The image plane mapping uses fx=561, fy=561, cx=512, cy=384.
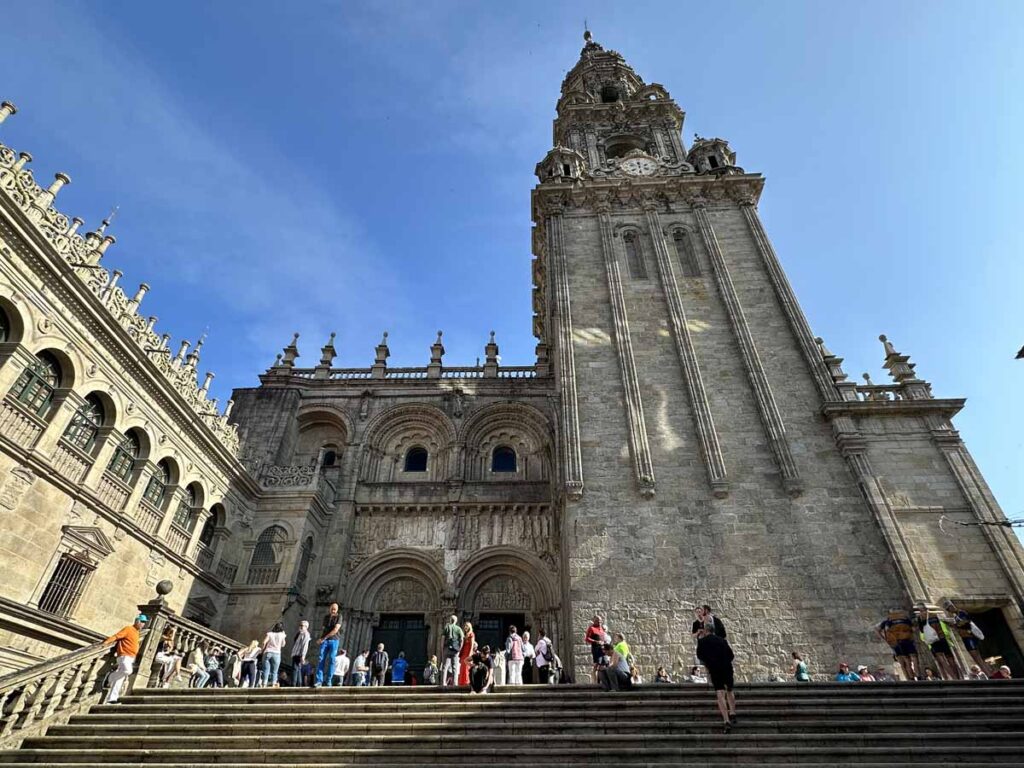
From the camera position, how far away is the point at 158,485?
1662 centimetres

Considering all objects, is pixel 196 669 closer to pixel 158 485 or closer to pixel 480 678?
pixel 480 678

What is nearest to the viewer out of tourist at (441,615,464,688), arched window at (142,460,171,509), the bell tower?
tourist at (441,615,464,688)

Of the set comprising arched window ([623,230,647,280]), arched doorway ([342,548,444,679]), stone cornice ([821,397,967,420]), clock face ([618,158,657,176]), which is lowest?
arched doorway ([342,548,444,679])

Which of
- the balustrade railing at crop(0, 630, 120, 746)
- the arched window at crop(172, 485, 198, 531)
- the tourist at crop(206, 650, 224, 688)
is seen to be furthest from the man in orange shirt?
the arched window at crop(172, 485, 198, 531)

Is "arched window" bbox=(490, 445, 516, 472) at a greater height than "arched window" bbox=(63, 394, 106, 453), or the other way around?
"arched window" bbox=(490, 445, 516, 472)

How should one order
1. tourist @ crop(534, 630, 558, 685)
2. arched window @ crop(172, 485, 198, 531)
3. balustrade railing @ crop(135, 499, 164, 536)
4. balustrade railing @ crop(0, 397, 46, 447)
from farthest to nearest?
arched window @ crop(172, 485, 198, 531)
balustrade railing @ crop(135, 499, 164, 536)
tourist @ crop(534, 630, 558, 685)
balustrade railing @ crop(0, 397, 46, 447)

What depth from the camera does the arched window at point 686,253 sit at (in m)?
22.9

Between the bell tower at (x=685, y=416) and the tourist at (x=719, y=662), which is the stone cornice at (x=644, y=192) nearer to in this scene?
the bell tower at (x=685, y=416)

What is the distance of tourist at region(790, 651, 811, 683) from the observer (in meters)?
12.1

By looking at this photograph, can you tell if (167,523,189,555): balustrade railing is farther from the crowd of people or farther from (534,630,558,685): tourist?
(534,630,558,685): tourist

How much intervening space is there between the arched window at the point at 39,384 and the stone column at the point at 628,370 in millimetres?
15403

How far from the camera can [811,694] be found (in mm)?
9508

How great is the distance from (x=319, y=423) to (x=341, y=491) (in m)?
4.36

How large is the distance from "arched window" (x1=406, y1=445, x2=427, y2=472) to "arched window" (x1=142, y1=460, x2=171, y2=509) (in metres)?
9.36
